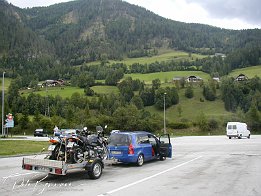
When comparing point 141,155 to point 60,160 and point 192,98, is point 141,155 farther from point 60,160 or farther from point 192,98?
point 192,98

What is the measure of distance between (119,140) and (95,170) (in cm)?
402

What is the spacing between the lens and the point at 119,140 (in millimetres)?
16500

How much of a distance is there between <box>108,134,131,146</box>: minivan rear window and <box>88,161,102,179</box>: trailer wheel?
3480 millimetres

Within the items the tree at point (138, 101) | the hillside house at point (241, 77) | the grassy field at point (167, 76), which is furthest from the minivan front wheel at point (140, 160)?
the grassy field at point (167, 76)

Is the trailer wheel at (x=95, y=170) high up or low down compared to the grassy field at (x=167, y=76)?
down

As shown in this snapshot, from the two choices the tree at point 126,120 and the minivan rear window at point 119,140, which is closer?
the minivan rear window at point 119,140

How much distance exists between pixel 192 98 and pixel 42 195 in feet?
380

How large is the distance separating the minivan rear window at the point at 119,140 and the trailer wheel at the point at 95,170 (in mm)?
3480

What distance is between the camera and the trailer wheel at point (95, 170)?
12.4 metres

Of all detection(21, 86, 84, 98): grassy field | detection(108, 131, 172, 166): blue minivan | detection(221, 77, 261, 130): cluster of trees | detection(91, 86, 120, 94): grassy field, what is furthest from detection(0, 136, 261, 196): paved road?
detection(91, 86, 120, 94): grassy field

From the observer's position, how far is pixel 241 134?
50875 millimetres

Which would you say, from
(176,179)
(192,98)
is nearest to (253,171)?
(176,179)

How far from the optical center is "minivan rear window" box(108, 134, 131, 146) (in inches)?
642

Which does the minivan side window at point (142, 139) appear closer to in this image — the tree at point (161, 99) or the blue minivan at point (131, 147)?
the blue minivan at point (131, 147)
